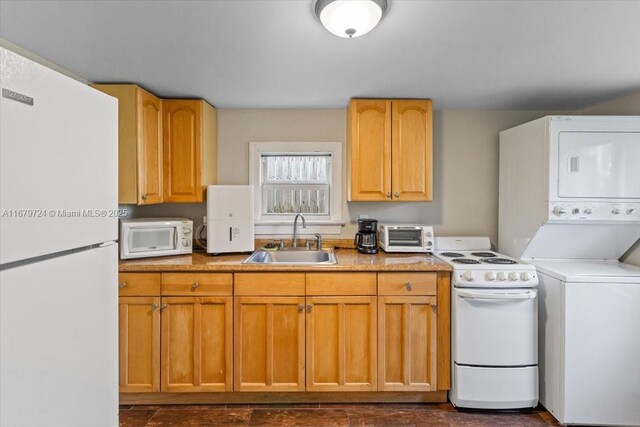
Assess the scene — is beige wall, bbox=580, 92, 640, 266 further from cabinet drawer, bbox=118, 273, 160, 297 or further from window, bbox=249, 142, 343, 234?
cabinet drawer, bbox=118, 273, 160, 297

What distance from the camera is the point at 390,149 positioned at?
2.70 meters

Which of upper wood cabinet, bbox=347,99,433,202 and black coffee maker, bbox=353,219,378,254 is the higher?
upper wood cabinet, bbox=347,99,433,202

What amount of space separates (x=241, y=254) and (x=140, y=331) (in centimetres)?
84

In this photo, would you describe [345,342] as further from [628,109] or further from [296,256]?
[628,109]

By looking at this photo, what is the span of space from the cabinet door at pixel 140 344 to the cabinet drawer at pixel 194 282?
12 centimetres

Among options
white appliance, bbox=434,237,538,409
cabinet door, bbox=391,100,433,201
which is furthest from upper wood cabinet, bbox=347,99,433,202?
white appliance, bbox=434,237,538,409

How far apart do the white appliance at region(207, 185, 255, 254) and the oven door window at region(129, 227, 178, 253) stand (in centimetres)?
26

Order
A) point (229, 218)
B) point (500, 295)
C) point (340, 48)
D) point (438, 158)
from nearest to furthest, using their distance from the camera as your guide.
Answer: point (340, 48), point (500, 295), point (229, 218), point (438, 158)

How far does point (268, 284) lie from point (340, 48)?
1.47 meters

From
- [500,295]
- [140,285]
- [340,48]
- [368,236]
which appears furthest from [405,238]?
[140,285]

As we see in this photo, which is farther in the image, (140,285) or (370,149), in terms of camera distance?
(370,149)

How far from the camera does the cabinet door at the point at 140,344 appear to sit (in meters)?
2.26

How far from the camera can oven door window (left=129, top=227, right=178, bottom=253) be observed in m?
2.41

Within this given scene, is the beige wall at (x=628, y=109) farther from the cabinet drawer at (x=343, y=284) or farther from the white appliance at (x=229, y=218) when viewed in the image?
the white appliance at (x=229, y=218)
